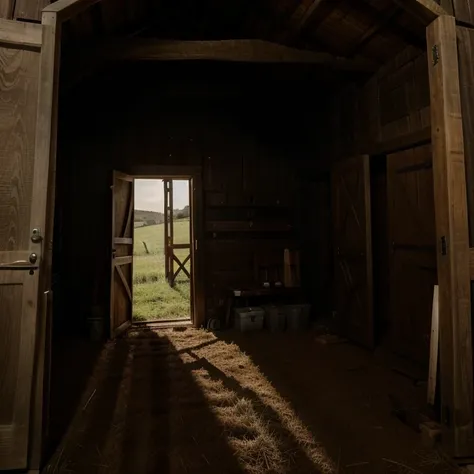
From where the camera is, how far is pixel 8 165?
2.00 m

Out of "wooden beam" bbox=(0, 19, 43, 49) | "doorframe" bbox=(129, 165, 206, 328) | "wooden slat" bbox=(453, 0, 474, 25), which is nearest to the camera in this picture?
"wooden beam" bbox=(0, 19, 43, 49)

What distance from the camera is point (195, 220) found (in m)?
5.39

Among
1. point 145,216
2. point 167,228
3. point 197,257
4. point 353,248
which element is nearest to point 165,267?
point 167,228

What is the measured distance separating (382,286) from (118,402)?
123 inches

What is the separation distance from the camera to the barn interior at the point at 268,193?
9.20 ft

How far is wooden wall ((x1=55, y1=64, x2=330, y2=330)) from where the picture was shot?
5.12 meters

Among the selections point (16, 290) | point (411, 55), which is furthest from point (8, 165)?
point (411, 55)

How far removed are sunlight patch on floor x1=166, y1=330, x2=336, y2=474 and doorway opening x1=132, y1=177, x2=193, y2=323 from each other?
1.89 m

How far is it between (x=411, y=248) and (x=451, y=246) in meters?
1.48

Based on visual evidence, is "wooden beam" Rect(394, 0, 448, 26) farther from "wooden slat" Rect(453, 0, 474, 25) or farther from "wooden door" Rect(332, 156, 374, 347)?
"wooden door" Rect(332, 156, 374, 347)

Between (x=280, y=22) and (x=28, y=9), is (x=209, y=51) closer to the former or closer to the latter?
(x=280, y=22)

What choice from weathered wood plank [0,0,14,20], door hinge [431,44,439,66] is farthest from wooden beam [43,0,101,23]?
door hinge [431,44,439,66]

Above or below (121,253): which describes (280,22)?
above

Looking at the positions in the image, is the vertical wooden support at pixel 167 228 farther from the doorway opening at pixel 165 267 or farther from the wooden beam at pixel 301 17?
the wooden beam at pixel 301 17
